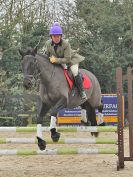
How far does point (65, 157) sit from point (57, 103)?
2982 millimetres

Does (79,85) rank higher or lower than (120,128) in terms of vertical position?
higher

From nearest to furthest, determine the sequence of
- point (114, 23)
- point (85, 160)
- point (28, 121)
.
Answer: point (85, 160)
point (28, 121)
point (114, 23)

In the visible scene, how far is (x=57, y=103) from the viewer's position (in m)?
7.68

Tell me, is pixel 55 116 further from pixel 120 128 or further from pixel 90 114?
pixel 90 114

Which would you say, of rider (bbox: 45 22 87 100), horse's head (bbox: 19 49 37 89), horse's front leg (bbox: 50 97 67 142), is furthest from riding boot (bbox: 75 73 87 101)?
horse's head (bbox: 19 49 37 89)

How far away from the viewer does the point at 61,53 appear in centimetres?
814

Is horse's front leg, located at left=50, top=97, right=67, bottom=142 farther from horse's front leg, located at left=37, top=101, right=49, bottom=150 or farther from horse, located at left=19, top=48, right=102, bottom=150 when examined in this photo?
horse's front leg, located at left=37, top=101, right=49, bottom=150

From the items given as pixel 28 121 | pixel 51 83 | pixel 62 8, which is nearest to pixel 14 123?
pixel 28 121

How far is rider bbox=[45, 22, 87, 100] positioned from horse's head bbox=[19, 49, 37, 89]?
565mm

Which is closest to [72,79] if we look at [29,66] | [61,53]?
[61,53]

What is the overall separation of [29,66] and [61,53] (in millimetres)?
990

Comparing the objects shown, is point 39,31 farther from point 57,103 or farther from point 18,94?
point 57,103

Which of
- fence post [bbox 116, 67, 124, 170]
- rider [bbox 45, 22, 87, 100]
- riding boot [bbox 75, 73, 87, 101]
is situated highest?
rider [bbox 45, 22, 87, 100]

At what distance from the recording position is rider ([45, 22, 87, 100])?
26.1 ft
